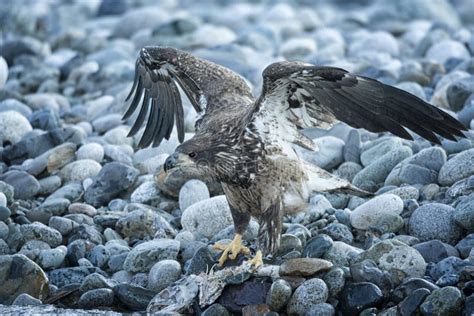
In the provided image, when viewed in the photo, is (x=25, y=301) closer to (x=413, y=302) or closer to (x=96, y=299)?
(x=96, y=299)

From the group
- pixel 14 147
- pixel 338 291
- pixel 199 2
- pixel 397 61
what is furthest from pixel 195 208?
pixel 199 2

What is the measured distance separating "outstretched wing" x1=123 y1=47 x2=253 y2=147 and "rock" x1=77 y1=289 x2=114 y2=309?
180cm

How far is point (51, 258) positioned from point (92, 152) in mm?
2320

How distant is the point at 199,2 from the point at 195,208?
47.8 ft

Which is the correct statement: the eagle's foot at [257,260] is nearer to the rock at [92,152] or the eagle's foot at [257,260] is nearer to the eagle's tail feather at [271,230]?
the eagle's tail feather at [271,230]

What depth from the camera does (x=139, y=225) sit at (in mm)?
8062

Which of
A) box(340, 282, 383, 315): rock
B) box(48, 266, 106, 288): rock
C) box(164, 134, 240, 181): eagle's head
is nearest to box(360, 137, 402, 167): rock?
box(164, 134, 240, 181): eagle's head

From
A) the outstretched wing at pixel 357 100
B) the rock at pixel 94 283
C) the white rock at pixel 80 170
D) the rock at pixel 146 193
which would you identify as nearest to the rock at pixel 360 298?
the outstretched wing at pixel 357 100

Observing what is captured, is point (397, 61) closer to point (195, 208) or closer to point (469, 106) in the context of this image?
point (469, 106)

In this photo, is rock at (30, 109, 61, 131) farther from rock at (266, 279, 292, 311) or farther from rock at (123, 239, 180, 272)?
rock at (266, 279, 292, 311)

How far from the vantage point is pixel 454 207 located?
731 cm

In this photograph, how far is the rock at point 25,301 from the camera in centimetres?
671

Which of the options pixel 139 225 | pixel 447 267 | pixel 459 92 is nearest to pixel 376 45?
pixel 459 92

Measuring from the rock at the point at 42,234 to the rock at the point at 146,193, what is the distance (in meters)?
1.11
